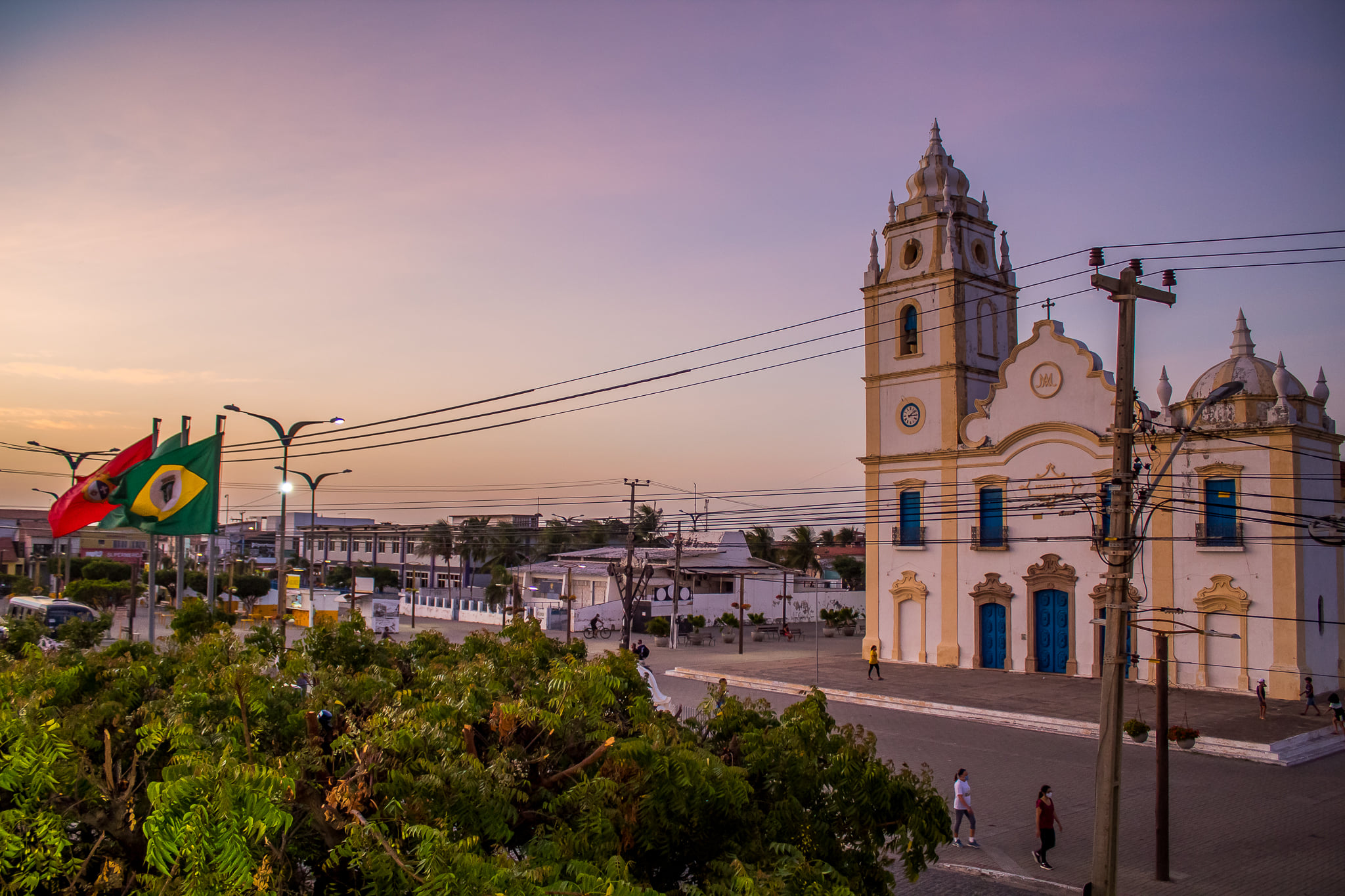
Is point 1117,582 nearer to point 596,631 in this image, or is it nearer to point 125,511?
point 125,511

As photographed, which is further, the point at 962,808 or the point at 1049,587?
the point at 1049,587

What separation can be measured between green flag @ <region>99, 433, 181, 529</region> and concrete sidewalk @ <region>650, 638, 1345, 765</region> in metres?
14.7

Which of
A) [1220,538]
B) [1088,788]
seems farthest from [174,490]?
[1220,538]

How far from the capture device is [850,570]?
310 ft

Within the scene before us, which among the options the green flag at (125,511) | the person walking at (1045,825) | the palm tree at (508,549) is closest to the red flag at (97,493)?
the green flag at (125,511)

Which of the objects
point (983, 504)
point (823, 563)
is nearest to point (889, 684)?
point (983, 504)

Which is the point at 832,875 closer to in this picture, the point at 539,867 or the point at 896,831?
the point at 896,831

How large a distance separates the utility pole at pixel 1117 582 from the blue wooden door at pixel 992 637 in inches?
870

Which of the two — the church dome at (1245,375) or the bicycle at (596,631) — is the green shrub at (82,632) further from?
the bicycle at (596,631)

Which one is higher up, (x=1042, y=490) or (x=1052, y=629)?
(x=1042, y=490)

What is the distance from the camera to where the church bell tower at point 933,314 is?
35.1 meters

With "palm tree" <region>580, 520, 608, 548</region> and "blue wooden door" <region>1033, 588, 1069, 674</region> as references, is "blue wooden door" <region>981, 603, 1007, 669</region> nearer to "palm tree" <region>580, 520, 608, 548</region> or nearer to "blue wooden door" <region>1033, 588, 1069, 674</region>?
"blue wooden door" <region>1033, 588, 1069, 674</region>

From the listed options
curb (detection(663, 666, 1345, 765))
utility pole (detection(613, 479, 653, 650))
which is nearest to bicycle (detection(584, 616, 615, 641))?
utility pole (detection(613, 479, 653, 650))

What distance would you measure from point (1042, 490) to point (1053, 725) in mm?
9771
